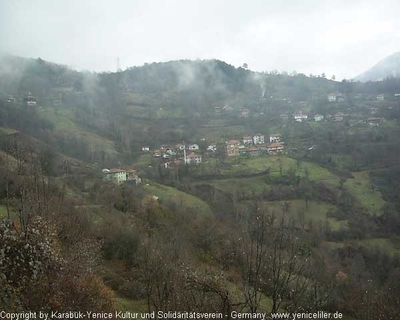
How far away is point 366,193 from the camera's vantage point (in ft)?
142

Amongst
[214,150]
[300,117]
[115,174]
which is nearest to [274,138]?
[214,150]

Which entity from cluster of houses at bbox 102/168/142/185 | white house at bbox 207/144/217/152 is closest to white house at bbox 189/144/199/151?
white house at bbox 207/144/217/152

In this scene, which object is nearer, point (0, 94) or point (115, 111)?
point (0, 94)

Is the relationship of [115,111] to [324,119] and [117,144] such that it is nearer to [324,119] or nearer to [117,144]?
[117,144]

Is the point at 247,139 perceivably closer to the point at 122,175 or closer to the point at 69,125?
the point at 122,175

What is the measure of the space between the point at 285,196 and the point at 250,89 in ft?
235

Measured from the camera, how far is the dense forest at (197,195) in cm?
720

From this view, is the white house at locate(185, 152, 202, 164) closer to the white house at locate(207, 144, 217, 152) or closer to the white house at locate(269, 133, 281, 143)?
the white house at locate(207, 144, 217, 152)

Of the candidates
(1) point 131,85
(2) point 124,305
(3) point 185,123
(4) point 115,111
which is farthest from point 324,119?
(2) point 124,305

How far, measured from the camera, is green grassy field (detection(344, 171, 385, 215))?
40.3 meters

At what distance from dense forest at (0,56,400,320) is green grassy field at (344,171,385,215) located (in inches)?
9.7

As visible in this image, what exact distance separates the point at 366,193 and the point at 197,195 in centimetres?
2020

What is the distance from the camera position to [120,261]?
15758mm

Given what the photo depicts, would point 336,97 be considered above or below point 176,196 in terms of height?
above
